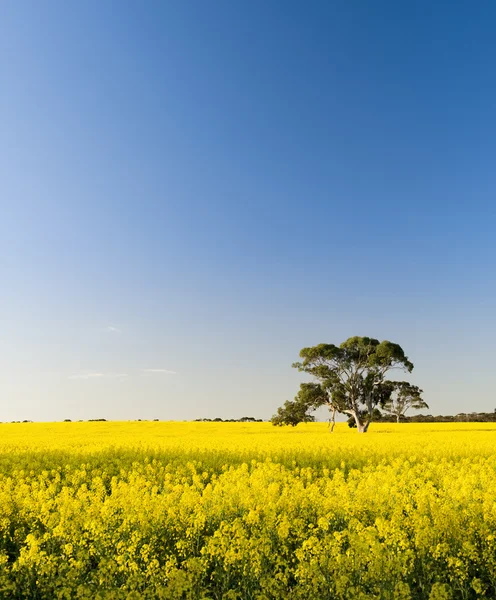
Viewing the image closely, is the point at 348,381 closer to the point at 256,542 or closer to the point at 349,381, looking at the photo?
the point at 349,381

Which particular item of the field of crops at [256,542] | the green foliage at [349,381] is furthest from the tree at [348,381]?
the field of crops at [256,542]

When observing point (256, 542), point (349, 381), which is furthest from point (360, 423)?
point (256, 542)

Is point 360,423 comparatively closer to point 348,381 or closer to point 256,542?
point 348,381

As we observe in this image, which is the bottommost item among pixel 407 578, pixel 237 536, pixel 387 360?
pixel 407 578

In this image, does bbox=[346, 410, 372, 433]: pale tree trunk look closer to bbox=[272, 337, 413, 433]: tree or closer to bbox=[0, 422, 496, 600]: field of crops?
bbox=[272, 337, 413, 433]: tree

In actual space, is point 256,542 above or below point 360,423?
above

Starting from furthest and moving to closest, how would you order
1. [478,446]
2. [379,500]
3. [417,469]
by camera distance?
[478,446] → [417,469] → [379,500]

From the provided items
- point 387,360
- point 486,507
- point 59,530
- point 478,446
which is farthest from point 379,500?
point 387,360

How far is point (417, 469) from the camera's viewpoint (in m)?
16.2

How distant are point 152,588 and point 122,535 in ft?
8.95

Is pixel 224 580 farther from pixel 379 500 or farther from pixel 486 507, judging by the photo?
pixel 486 507

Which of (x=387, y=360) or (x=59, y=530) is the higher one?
(x=387, y=360)

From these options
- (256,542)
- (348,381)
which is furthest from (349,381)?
(256,542)

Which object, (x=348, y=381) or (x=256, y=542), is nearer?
(x=256, y=542)
